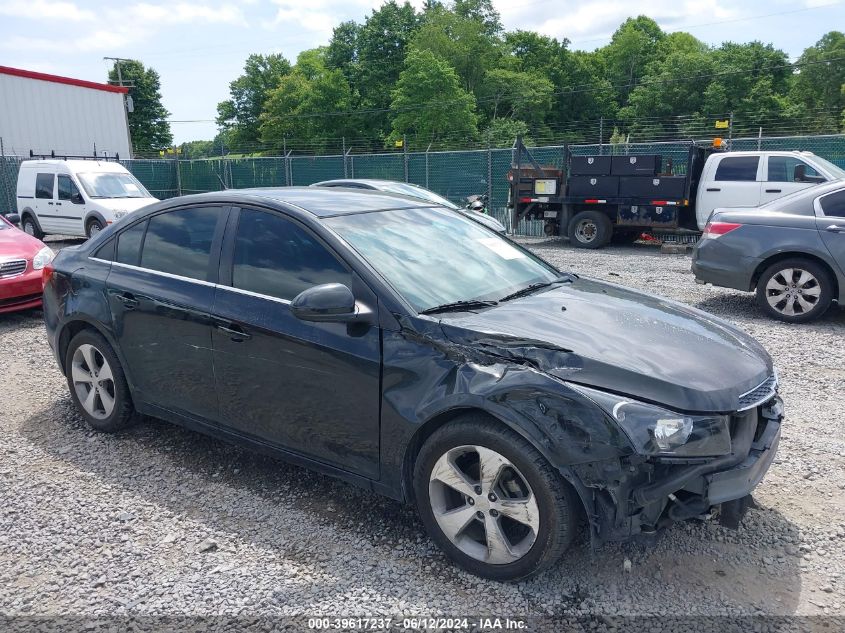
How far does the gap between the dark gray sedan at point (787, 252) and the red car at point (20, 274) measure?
7.54 metres

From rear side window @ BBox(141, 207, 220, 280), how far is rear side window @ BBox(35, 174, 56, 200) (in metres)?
13.7

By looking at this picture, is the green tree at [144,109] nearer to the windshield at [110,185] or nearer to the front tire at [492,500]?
the windshield at [110,185]

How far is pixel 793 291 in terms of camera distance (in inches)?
282

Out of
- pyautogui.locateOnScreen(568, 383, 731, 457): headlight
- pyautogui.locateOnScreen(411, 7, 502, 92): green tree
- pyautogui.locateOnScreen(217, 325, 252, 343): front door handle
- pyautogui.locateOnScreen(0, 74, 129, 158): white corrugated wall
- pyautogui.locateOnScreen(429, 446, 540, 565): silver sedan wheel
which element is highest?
pyautogui.locateOnScreen(411, 7, 502, 92): green tree

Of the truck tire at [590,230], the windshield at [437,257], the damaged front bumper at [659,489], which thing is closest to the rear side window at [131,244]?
the windshield at [437,257]

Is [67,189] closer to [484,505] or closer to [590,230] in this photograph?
[590,230]

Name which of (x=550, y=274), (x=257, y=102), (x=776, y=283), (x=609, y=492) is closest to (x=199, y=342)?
(x=550, y=274)

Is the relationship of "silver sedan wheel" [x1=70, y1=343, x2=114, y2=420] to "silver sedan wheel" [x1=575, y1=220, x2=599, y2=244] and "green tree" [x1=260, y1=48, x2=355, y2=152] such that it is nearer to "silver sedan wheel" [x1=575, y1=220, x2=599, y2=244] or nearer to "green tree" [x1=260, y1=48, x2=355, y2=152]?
"silver sedan wheel" [x1=575, y1=220, x2=599, y2=244]

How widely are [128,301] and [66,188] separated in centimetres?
1341

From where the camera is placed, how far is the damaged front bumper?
8.11 feet

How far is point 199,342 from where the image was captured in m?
3.64

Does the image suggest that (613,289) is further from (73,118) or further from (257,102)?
(257,102)

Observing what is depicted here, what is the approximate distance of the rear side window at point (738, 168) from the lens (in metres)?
12.4

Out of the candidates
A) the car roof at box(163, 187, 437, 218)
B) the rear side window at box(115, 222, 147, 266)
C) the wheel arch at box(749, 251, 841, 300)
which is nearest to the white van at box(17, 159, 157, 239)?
the rear side window at box(115, 222, 147, 266)
